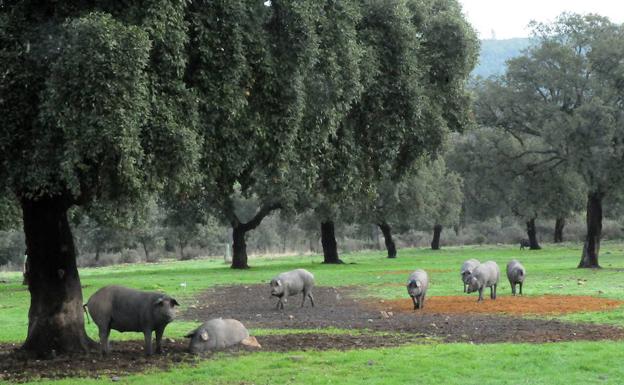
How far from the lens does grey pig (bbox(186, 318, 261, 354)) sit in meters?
15.5

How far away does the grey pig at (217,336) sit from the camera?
15.5 m

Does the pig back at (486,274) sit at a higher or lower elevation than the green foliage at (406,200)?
lower

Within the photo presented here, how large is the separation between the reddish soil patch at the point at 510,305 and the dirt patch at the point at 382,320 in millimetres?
216

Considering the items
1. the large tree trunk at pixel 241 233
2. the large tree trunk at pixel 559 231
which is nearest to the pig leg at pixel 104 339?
the large tree trunk at pixel 241 233

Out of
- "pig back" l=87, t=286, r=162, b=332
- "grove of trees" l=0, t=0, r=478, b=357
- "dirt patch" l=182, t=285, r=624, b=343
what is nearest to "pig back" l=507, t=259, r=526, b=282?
"dirt patch" l=182, t=285, r=624, b=343

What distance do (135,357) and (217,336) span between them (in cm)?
168

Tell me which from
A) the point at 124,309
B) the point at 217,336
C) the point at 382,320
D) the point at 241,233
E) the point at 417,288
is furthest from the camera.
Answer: the point at 241,233

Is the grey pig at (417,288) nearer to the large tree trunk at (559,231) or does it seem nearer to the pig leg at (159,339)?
the pig leg at (159,339)

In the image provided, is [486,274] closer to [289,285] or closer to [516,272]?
[516,272]

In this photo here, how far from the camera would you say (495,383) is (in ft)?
38.5

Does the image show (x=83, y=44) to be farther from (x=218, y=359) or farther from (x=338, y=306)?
(x=338, y=306)

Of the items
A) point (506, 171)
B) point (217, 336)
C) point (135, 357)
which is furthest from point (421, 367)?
point (506, 171)

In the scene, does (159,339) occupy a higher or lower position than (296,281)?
lower

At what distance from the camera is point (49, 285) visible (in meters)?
15.2
